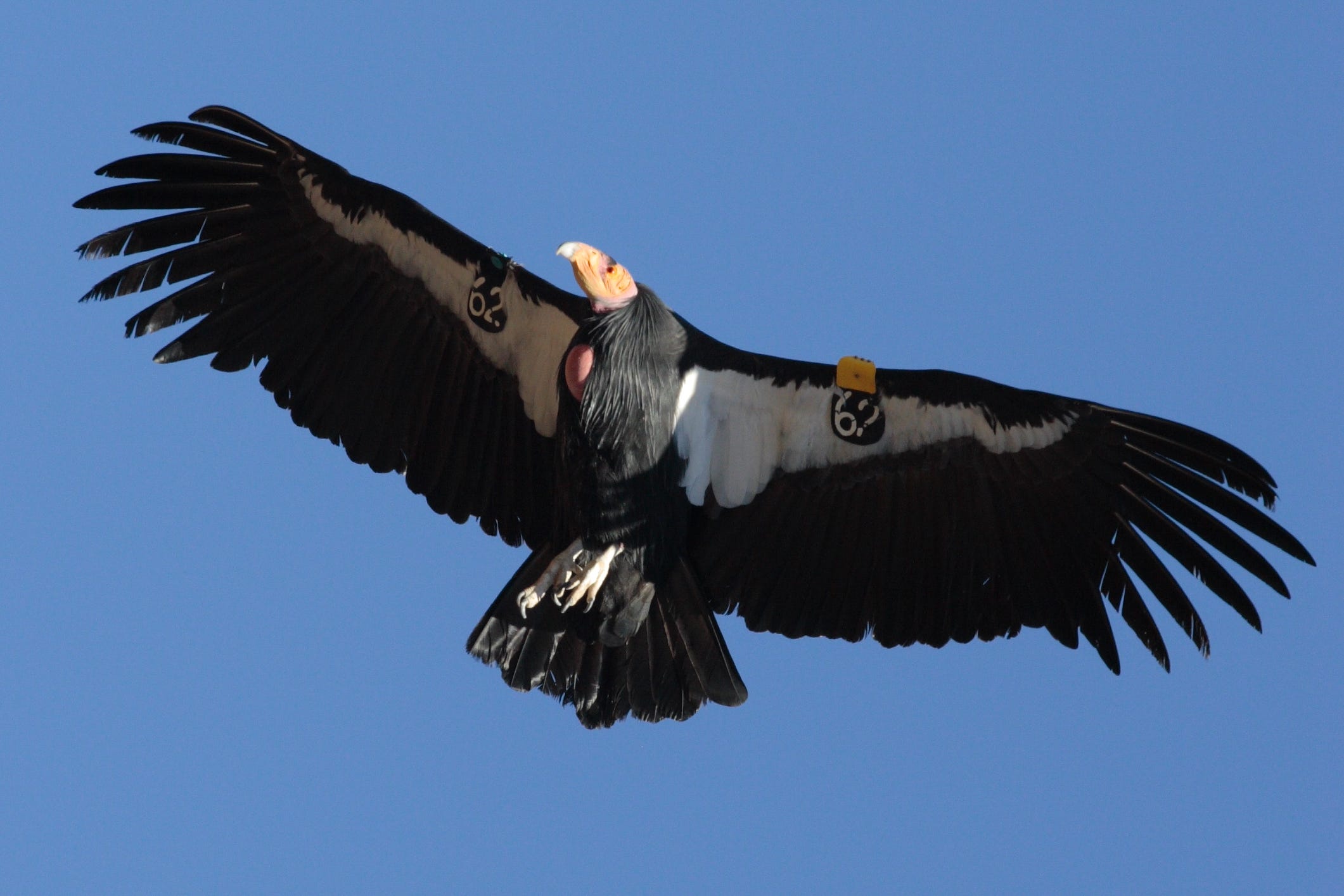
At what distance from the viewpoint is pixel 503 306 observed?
997 centimetres

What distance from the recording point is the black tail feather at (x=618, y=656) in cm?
966

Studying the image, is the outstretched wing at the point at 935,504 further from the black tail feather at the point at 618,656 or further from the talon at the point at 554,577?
the talon at the point at 554,577

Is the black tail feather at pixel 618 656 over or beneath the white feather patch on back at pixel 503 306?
beneath

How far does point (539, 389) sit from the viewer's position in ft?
32.9

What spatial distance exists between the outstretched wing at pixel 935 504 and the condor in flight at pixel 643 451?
1 centimetres

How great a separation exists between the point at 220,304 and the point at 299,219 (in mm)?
520

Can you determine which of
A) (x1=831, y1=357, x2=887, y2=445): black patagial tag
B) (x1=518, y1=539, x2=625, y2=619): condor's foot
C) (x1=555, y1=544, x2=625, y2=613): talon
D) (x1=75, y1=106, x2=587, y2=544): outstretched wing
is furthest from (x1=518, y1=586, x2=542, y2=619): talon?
(x1=831, y1=357, x2=887, y2=445): black patagial tag

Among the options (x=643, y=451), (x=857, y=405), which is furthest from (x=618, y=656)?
(x=857, y=405)

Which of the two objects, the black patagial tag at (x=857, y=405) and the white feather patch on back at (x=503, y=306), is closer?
the black patagial tag at (x=857, y=405)

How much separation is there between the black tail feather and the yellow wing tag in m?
1.08

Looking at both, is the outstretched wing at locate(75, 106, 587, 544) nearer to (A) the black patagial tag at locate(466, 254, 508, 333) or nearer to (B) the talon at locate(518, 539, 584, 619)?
(A) the black patagial tag at locate(466, 254, 508, 333)

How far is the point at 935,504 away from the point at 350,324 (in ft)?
8.98

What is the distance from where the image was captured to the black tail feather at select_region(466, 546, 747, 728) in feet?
31.7

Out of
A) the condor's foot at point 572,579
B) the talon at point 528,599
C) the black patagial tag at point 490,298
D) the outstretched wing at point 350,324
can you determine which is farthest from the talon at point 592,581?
the black patagial tag at point 490,298
